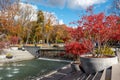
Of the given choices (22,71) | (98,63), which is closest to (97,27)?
(98,63)

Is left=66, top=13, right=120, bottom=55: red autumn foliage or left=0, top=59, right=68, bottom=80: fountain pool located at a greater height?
left=66, top=13, right=120, bottom=55: red autumn foliage

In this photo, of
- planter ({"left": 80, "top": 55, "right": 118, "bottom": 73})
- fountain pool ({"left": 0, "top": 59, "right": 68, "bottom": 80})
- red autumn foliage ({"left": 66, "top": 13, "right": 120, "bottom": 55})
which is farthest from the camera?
fountain pool ({"left": 0, "top": 59, "right": 68, "bottom": 80})

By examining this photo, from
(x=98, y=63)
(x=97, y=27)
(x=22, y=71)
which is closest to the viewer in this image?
(x=98, y=63)

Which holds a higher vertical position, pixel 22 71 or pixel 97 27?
pixel 97 27

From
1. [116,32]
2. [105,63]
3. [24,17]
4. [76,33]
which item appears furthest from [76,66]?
[24,17]

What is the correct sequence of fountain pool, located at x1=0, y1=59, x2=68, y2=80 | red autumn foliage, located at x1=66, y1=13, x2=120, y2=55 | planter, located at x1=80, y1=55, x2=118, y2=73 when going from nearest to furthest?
planter, located at x1=80, y1=55, x2=118, y2=73
red autumn foliage, located at x1=66, y1=13, x2=120, y2=55
fountain pool, located at x1=0, y1=59, x2=68, y2=80

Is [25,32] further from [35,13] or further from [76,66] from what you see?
[76,66]

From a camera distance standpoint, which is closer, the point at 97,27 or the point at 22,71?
the point at 97,27

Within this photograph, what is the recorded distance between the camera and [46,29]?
4731 centimetres

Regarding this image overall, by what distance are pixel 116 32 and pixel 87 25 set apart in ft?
5.57

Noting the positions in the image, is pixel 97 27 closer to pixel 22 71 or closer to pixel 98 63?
pixel 98 63

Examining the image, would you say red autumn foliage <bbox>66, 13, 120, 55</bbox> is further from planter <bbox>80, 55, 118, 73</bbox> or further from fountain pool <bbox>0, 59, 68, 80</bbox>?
fountain pool <bbox>0, 59, 68, 80</bbox>

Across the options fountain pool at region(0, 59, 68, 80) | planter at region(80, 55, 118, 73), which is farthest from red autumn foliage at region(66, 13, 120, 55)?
fountain pool at region(0, 59, 68, 80)

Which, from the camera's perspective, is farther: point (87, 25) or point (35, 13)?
point (35, 13)
